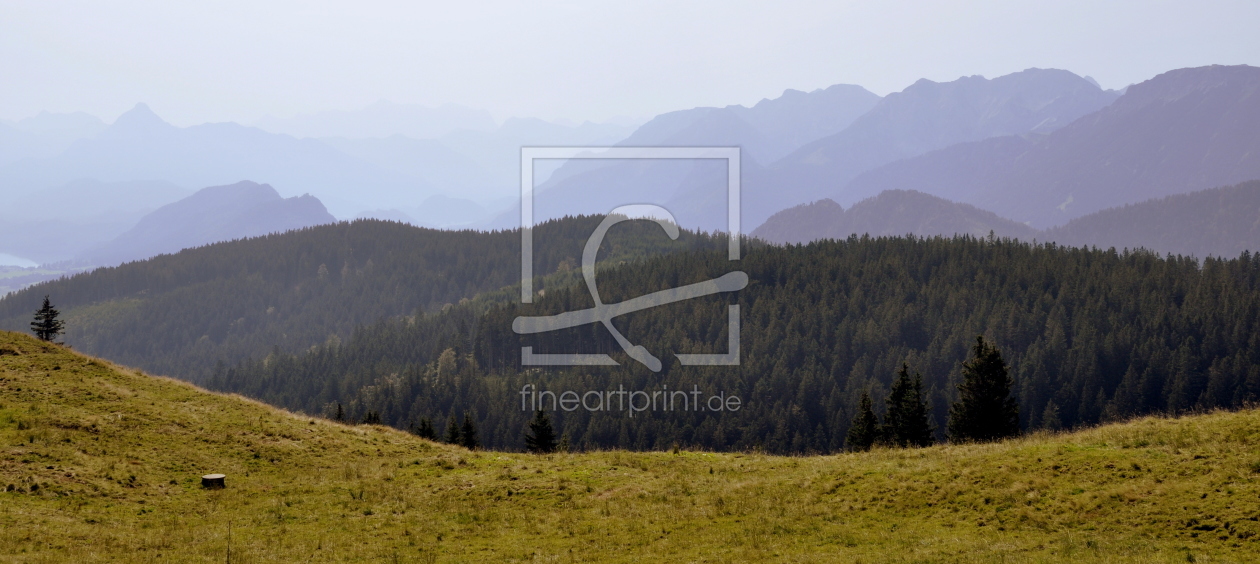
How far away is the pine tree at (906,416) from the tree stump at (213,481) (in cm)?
4978

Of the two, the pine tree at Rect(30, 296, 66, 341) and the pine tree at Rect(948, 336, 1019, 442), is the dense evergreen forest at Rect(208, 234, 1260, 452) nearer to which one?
the pine tree at Rect(948, 336, 1019, 442)

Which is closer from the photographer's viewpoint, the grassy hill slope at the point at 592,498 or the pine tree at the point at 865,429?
the grassy hill slope at the point at 592,498

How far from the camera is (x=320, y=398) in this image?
190000mm

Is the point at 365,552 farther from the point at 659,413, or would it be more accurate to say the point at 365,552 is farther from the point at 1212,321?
the point at 1212,321

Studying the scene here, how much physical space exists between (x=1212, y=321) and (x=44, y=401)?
213029mm

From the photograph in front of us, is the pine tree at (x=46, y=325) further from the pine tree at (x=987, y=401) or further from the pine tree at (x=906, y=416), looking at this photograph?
the pine tree at (x=987, y=401)

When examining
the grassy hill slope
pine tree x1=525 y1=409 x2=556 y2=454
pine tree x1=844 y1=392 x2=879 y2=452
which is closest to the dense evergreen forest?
pine tree x1=525 y1=409 x2=556 y2=454

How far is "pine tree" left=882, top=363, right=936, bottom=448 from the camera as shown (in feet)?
207

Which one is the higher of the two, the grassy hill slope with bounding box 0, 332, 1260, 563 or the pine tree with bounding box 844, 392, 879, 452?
the grassy hill slope with bounding box 0, 332, 1260, 563

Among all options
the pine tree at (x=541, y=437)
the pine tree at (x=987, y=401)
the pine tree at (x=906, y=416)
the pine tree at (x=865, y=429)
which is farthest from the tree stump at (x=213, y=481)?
the pine tree at (x=987, y=401)

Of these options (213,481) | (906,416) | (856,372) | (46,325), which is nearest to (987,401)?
(906,416)

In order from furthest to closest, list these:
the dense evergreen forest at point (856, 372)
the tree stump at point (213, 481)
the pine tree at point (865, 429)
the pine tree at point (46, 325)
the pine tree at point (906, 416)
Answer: the dense evergreen forest at point (856, 372) → the pine tree at point (865, 429) → the pine tree at point (906, 416) → the pine tree at point (46, 325) → the tree stump at point (213, 481)

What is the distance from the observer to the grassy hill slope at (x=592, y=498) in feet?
65.1

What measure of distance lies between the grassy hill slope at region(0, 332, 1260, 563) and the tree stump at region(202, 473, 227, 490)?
0.61m
